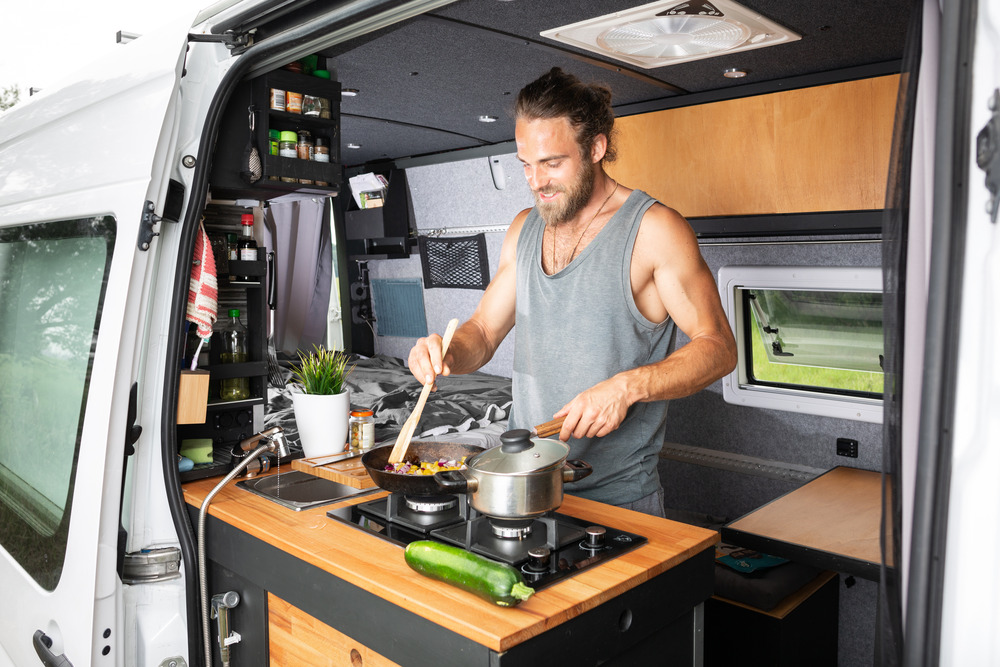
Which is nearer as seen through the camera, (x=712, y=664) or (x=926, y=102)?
(x=926, y=102)

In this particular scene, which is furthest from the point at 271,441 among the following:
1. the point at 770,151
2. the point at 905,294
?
the point at 770,151

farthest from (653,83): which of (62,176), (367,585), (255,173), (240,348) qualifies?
(367,585)

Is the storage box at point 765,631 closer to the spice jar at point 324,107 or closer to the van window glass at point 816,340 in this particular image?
the van window glass at point 816,340

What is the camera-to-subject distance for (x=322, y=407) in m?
1.98

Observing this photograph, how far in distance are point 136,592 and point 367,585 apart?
83cm

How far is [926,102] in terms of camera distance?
805mm

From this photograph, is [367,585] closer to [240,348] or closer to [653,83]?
[240,348]

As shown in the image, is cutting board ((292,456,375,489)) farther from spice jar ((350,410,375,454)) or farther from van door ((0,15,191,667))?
van door ((0,15,191,667))

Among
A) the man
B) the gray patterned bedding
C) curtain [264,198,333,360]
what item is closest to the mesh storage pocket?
the gray patterned bedding

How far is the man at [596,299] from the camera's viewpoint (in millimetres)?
1815

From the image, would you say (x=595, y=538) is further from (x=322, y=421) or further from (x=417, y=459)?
(x=322, y=421)

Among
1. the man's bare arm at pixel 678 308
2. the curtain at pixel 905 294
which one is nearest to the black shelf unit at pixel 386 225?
the man's bare arm at pixel 678 308

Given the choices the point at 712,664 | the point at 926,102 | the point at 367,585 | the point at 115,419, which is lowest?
the point at 712,664

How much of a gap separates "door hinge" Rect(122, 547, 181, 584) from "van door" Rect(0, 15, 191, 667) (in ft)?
0.17
